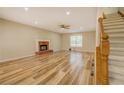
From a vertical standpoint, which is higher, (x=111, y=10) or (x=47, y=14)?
(x=111, y=10)

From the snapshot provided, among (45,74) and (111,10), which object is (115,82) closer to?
(45,74)

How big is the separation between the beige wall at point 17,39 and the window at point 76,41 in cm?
485

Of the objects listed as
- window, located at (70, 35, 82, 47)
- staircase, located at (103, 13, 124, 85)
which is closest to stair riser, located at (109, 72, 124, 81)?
staircase, located at (103, 13, 124, 85)

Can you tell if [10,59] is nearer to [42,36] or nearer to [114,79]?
[42,36]

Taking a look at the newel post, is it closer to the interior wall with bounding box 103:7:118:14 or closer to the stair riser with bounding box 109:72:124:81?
the stair riser with bounding box 109:72:124:81

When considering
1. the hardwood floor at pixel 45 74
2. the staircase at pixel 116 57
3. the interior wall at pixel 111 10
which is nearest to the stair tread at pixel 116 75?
the staircase at pixel 116 57

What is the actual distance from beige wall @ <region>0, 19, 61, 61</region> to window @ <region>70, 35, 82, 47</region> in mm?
4845

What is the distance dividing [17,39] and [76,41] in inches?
317

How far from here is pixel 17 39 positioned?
283 inches

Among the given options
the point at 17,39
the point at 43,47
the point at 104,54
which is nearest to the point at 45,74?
the point at 104,54
